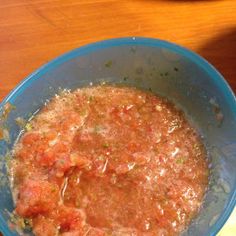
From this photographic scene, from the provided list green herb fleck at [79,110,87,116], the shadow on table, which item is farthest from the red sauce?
the shadow on table

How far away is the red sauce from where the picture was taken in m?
0.94

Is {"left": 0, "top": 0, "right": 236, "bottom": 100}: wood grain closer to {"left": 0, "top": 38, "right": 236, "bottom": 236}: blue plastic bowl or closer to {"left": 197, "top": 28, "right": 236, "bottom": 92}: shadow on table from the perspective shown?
{"left": 197, "top": 28, "right": 236, "bottom": 92}: shadow on table

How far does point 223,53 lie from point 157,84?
19 centimetres

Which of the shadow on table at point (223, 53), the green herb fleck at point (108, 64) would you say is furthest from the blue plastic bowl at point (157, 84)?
the shadow on table at point (223, 53)

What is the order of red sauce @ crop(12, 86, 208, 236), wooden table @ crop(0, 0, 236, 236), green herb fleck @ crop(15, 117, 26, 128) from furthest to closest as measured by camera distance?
wooden table @ crop(0, 0, 236, 236) < green herb fleck @ crop(15, 117, 26, 128) < red sauce @ crop(12, 86, 208, 236)

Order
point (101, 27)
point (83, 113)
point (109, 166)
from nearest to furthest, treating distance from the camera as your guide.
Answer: point (109, 166), point (83, 113), point (101, 27)

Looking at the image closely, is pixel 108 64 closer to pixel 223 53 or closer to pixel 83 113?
pixel 83 113

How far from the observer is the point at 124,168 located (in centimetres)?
100

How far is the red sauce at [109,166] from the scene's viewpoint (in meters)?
0.94

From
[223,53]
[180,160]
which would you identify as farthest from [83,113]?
[223,53]

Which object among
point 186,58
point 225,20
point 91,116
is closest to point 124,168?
point 91,116

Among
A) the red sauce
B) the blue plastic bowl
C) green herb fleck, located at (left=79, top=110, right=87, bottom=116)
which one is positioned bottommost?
the red sauce

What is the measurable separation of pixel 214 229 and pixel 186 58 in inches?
15.9

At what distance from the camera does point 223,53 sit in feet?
3.86
